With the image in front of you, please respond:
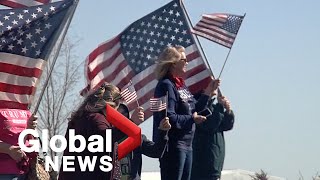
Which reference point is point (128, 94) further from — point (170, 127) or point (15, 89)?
point (15, 89)

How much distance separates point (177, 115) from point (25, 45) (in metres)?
1.69

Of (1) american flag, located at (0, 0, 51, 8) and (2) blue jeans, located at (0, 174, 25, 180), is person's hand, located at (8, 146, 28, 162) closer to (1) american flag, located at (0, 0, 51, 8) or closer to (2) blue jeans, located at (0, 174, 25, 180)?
(2) blue jeans, located at (0, 174, 25, 180)

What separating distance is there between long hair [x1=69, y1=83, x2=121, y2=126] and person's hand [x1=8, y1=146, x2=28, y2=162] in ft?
2.70

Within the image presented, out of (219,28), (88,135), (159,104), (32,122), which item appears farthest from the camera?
(219,28)

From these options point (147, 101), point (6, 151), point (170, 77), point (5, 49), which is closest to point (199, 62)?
point (147, 101)

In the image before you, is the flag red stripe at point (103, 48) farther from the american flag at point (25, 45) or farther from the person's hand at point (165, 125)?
the person's hand at point (165, 125)

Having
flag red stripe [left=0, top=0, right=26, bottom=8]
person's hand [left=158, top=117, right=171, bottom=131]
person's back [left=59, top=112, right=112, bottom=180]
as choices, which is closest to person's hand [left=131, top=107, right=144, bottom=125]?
person's hand [left=158, top=117, right=171, bottom=131]

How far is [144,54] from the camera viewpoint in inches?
372

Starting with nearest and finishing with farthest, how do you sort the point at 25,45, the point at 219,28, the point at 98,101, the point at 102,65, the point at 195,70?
the point at 98,101
the point at 25,45
the point at 195,70
the point at 102,65
the point at 219,28

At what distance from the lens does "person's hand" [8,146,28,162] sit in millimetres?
6354

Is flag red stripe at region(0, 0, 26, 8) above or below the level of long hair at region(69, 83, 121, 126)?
above

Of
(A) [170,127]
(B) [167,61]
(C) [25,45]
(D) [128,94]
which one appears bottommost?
(A) [170,127]

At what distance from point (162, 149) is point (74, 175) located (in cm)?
104

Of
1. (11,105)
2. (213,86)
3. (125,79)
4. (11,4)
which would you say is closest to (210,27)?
(125,79)
